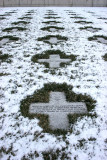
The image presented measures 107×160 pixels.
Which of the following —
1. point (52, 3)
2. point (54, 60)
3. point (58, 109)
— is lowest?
point (58, 109)

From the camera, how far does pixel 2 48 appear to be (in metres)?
3.66

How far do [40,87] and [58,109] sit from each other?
1.67ft

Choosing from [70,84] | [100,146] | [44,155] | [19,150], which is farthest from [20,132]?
[70,84]

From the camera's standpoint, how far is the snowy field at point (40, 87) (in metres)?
1.37

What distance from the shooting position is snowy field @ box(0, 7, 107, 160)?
1.37m

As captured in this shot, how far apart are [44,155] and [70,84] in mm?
1137

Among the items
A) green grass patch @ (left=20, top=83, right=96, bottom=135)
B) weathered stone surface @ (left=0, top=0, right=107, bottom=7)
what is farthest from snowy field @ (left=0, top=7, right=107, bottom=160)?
weathered stone surface @ (left=0, top=0, right=107, bottom=7)

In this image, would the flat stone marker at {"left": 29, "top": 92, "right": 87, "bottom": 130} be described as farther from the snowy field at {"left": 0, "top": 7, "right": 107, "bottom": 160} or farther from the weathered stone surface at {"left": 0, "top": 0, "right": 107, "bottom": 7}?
the weathered stone surface at {"left": 0, "top": 0, "right": 107, "bottom": 7}

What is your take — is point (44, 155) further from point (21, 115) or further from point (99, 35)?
point (99, 35)

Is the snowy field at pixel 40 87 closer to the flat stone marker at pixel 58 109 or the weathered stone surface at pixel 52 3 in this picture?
the flat stone marker at pixel 58 109

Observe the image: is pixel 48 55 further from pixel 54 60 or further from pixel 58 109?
pixel 58 109

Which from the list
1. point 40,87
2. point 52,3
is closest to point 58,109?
point 40,87

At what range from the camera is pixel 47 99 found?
6.49ft

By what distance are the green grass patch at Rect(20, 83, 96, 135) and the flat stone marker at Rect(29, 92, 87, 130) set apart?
50 mm
